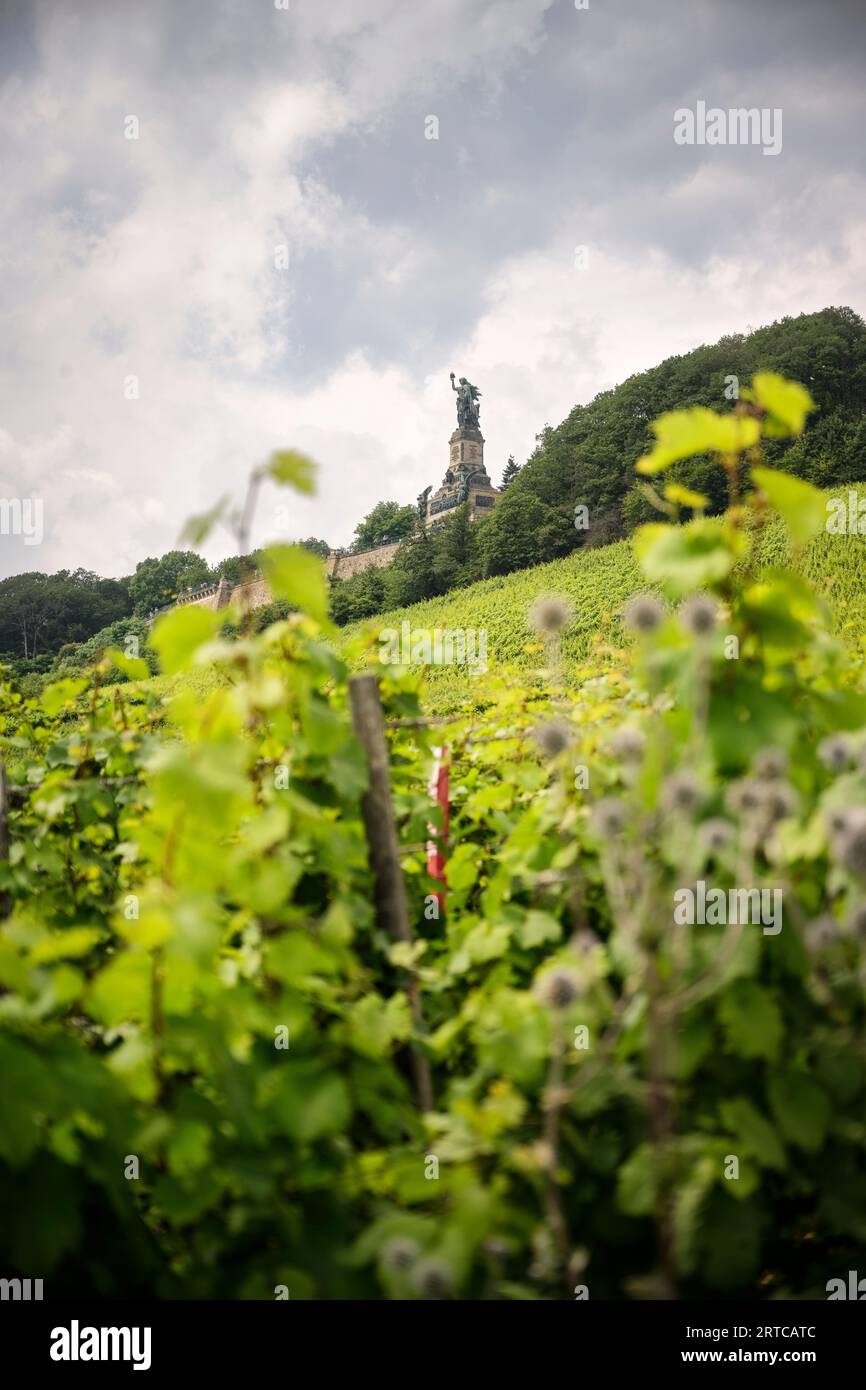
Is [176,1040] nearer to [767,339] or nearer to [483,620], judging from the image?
[483,620]

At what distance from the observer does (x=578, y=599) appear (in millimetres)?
31484

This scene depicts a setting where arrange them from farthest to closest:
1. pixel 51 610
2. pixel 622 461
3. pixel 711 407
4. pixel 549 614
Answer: pixel 51 610, pixel 622 461, pixel 711 407, pixel 549 614

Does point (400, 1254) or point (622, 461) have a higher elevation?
point (622, 461)

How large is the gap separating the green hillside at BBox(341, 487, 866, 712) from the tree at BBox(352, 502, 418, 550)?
1699 inches

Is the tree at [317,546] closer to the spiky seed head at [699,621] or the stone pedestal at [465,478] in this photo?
the stone pedestal at [465,478]

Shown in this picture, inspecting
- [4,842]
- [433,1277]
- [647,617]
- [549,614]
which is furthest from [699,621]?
[4,842]

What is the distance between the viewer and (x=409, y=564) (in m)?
49.2

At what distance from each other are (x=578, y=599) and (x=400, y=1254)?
3133cm

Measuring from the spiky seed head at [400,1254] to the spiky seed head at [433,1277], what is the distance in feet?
0.11

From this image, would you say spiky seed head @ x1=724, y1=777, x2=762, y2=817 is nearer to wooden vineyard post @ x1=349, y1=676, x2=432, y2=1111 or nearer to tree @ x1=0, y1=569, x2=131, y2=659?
wooden vineyard post @ x1=349, y1=676, x2=432, y2=1111

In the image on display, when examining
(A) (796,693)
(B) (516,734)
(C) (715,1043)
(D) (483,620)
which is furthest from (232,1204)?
(D) (483,620)

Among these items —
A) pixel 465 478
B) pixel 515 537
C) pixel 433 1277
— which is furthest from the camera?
pixel 465 478

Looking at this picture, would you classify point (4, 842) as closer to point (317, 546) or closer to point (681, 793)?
point (681, 793)
